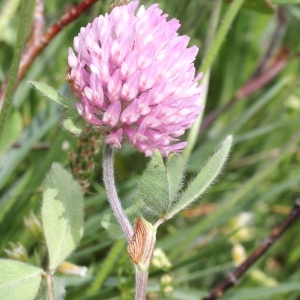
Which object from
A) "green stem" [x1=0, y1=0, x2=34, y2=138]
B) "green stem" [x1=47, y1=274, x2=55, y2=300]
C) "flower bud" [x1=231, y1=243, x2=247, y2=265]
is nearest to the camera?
"green stem" [x1=47, y1=274, x2=55, y2=300]

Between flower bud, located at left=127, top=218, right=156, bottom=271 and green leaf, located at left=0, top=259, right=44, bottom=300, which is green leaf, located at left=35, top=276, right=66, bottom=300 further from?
flower bud, located at left=127, top=218, right=156, bottom=271

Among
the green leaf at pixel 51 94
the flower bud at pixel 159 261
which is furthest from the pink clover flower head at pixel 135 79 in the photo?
the flower bud at pixel 159 261

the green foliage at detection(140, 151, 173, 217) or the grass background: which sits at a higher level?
the green foliage at detection(140, 151, 173, 217)

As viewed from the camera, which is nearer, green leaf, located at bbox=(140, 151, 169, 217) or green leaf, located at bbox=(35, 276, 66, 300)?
green leaf, located at bbox=(140, 151, 169, 217)

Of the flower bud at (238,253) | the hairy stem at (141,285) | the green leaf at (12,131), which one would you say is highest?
the hairy stem at (141,285)

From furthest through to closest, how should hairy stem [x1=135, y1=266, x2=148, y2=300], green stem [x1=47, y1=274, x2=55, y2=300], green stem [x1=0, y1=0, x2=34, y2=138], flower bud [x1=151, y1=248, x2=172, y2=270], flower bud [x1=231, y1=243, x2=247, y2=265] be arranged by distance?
flower bud [x1=231, y1=243, x2=247, y2=265] → flower bud [x1=151, y1=248, x2=172, y2=270] → green stem [x1=0, y1=0, x2=34, y2=138] → green stem [x1=47, y1=274, x2=55, y2=300] → hairy stem [x1=135, y1=266, x2=148, y2=300]

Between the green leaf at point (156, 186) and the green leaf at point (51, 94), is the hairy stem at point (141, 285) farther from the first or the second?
the green leaf at point (51, 94)

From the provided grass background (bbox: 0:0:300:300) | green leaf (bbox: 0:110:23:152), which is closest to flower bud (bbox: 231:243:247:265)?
grass background (bbox: 0:0:300:300)
